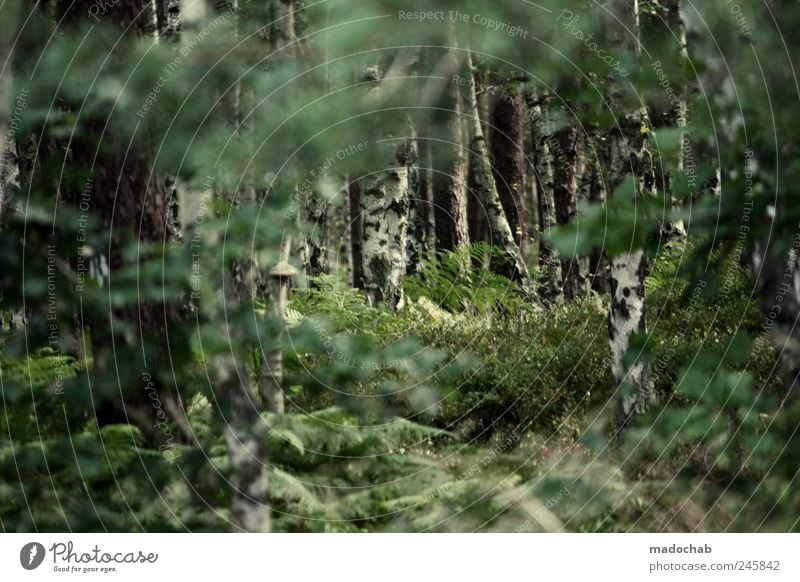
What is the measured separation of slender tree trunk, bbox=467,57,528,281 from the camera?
16.4 ft

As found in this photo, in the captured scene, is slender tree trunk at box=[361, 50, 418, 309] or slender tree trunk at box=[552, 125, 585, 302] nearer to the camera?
slender tree trunk at box=[361, 50, 418, 309]

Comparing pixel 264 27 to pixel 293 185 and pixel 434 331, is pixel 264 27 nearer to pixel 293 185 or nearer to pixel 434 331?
pixel 293 185

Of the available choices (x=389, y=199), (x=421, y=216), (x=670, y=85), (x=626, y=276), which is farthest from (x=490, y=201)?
(x=670, y=85)

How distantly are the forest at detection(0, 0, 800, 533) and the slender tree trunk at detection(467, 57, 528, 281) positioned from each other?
848 mm

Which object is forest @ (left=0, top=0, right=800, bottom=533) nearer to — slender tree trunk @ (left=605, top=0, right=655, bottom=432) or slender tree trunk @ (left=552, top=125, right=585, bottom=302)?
slender tree trunk @ (left=605, top=0, right=655, bottom=432)

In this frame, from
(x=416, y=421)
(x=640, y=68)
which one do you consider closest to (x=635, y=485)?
(x=416, y=421)

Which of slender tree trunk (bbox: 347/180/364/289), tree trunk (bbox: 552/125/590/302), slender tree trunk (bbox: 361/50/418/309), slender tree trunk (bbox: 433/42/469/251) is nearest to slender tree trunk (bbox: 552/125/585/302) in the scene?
tree trunk (bbox: 552/125/590/302)

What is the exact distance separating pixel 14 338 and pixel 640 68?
2449 millimetres

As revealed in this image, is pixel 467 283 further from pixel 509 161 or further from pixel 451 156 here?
pixel 509 161

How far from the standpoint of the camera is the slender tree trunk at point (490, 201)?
16.4 feet

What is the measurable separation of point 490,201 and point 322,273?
13.8ft

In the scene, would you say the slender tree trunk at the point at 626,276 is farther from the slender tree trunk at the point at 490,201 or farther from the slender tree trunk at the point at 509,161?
the slender tree trunk at the point at 509,161
